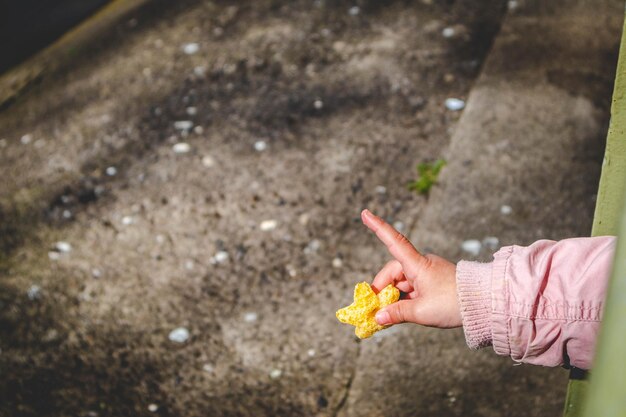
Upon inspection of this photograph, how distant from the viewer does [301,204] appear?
10.3 ft

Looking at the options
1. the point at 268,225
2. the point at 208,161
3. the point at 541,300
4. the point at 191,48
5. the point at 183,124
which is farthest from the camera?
the point at 191,48

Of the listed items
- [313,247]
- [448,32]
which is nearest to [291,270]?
[313,247]

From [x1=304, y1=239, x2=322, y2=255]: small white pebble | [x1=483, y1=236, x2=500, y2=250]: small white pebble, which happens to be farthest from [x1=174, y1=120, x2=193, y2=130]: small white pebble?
[x1=483, y1=236, x2=500, y2=250]: small white pebble

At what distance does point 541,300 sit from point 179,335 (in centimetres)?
172

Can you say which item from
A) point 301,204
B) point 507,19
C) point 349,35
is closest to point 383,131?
point 301,204

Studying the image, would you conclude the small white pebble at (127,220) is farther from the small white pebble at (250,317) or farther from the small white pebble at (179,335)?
the small white pebble at (250,317)

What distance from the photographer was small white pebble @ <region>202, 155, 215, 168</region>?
11.2ft

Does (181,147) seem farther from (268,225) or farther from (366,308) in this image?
(366,308)

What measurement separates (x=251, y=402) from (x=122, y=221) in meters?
1.34

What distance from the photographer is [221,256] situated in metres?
2.96

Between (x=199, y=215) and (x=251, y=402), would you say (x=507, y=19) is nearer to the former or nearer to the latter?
(x=199, y=215)

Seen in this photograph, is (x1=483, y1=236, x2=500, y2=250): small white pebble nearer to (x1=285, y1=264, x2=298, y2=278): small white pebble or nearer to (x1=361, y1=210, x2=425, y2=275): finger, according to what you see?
(x1=285, y1=264, x2=298, y2=278): small white pebble

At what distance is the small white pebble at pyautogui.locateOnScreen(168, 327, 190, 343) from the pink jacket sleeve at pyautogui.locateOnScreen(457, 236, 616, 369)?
4.92 feet

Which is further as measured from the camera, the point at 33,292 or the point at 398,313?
the point at 33,292
